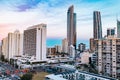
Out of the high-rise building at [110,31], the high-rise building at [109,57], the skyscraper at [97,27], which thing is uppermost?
the skyscraper at [97,27]

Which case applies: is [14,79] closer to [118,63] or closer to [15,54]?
[118,63]

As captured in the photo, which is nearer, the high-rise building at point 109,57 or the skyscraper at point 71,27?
the high-rise building at point 109,57

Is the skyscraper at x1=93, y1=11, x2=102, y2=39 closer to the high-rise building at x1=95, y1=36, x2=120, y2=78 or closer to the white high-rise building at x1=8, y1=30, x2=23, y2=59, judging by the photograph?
the white high-rise building at x1=8, y1=30, x2=23, y2=59

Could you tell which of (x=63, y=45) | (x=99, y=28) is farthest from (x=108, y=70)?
(x=99, y=28)

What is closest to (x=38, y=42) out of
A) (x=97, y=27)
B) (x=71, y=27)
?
(x=97, y=27)

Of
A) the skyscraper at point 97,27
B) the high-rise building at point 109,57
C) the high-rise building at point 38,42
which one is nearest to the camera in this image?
the high-rise building at point 109,57

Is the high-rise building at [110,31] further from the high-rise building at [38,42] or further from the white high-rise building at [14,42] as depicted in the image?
the white high-rise building at [14,42]

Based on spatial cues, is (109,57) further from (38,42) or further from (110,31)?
(110,31)

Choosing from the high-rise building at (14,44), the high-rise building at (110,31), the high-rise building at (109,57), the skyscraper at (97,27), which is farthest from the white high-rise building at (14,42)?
the skyscraper at (97,27)
